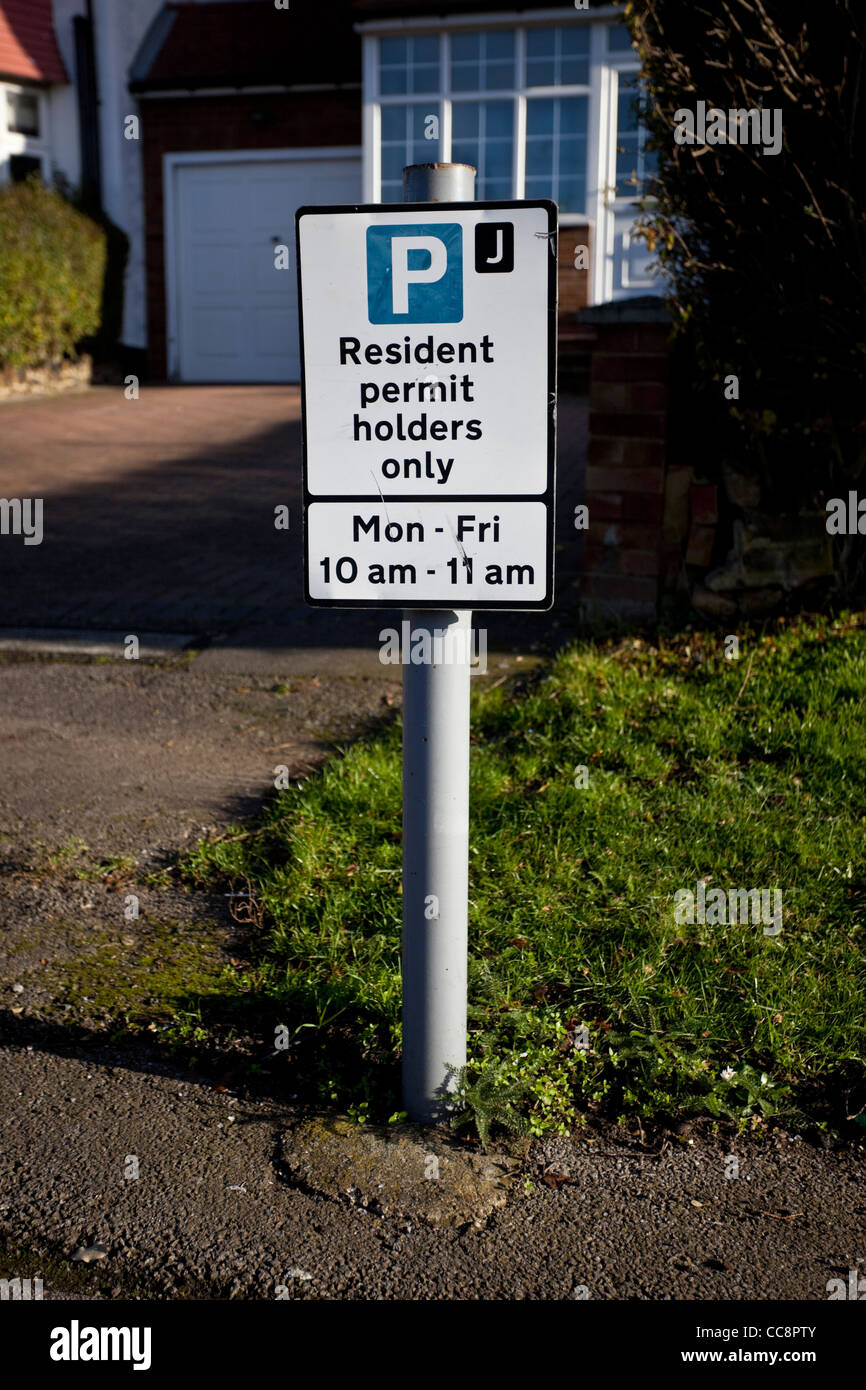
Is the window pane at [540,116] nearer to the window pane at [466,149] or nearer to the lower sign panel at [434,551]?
the window pane at [466,149]

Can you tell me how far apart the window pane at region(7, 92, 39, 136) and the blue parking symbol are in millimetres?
16915

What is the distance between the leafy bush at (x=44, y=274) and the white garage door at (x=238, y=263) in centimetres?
145

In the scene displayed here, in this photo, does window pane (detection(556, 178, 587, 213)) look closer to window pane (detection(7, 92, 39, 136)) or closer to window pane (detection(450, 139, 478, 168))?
window pane (detection(450, 139, 478, 168))

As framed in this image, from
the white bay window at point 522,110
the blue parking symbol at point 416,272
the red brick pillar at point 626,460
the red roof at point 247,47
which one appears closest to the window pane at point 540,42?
the white bay window at point 522,110

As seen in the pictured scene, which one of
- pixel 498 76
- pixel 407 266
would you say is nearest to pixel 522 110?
pixel 498 76

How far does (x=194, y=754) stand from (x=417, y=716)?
2.41m

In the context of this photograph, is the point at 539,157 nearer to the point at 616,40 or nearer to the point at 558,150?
the point at 558,150

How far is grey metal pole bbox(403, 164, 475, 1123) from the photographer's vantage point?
254 cm

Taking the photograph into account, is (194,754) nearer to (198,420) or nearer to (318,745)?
(318,745)

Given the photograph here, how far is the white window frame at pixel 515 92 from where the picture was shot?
1501cm

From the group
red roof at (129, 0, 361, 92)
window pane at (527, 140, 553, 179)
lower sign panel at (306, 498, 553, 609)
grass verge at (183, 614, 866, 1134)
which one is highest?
red roof at (129, 0, 361, 92)

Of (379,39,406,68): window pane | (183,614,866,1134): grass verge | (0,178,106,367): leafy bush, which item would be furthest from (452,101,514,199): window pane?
(183,614,866,1134): grass verge
